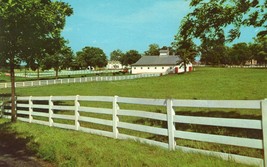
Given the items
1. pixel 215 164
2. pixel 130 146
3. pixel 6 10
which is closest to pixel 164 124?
pixel 130 146

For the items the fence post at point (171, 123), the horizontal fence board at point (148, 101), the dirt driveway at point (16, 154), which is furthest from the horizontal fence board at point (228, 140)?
the dirt driveway at point (16, 154)

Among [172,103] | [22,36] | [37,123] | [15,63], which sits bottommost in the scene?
[37,123]

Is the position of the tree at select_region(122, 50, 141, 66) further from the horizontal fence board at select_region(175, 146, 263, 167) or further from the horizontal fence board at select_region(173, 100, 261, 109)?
the horizontal fence board at select_region(175, 146, 263, 167)

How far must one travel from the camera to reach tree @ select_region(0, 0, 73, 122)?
584 inches

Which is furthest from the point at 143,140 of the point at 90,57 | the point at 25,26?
the point at 90,57

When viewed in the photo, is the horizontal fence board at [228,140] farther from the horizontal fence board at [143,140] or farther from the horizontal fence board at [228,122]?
the horizontal fence board at [143,140]

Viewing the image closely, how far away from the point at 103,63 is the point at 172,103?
15450 centimetres

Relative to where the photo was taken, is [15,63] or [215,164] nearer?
[215,164]

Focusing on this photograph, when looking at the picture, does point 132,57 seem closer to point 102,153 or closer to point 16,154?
point 16,154

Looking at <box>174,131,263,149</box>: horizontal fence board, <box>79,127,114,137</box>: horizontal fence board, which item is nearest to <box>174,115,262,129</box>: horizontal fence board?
<box>174,131,263,149</box>: horizontal fence board

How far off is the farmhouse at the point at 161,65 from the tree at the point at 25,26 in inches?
3258

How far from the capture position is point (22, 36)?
16578 mm

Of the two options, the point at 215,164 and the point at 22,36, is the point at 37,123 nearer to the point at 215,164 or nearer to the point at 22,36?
the point at 22,36

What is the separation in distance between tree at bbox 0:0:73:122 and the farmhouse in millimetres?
82758
